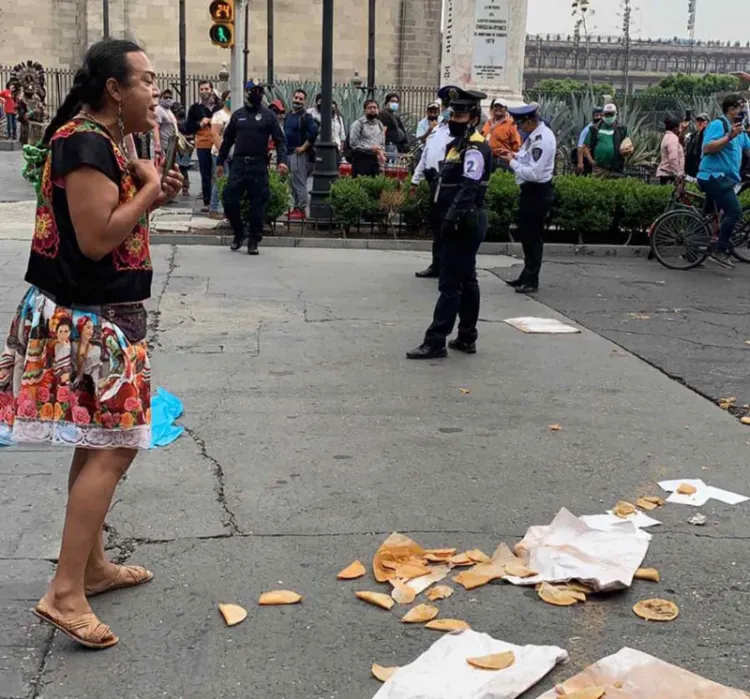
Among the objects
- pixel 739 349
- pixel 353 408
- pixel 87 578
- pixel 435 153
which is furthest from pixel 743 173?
pixel 87 578

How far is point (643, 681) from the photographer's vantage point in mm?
3053

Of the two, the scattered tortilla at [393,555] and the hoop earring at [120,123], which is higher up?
the hoop earring at [120,123]

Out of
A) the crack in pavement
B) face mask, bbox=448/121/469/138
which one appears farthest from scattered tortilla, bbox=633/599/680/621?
face mask, bbox=448/121/469/138

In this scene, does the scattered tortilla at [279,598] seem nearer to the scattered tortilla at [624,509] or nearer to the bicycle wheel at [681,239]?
the scattered tortilla at [624,509]

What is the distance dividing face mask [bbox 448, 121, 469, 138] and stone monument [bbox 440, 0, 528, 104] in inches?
439

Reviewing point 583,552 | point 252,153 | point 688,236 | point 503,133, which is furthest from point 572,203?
point 583,552

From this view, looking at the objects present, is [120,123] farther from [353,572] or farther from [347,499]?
[347,499]

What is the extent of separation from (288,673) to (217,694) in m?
0.24

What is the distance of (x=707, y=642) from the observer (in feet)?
11.1

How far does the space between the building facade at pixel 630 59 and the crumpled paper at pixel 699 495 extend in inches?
3558

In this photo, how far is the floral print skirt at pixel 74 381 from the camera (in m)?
3.12

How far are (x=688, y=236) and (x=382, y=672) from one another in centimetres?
1022

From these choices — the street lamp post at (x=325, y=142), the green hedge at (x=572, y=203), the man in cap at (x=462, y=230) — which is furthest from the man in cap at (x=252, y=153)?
the man in cap at (x=462, y=230)

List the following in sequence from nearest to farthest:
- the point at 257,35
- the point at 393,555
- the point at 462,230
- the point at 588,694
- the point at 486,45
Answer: the point at 588,694
the point at 393,555
the point at 462,230
the point at 486,45
the point at 257,35
